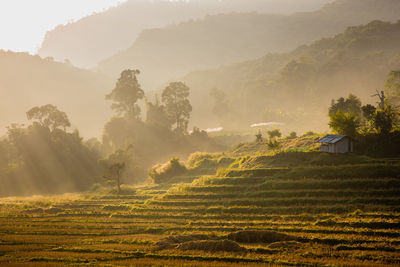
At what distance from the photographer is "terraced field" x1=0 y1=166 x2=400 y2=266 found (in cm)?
2102

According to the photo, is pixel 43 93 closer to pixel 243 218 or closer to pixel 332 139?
pixel 332 139

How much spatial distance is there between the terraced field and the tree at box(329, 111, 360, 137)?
10013mm

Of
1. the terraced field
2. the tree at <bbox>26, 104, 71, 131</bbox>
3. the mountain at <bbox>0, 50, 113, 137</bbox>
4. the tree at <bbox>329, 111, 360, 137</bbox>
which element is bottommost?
the terraced field

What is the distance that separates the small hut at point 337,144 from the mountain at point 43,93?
132 metres

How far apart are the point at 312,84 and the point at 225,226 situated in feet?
433

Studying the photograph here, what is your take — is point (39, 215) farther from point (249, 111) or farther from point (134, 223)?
point (249, 111)

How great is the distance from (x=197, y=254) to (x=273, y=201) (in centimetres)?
1426

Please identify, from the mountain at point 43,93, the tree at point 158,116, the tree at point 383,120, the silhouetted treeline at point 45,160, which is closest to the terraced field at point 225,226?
the tree at point 383,120

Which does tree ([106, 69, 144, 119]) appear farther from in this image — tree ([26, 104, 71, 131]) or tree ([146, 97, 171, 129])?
tree ([26, 104, 71, 131])

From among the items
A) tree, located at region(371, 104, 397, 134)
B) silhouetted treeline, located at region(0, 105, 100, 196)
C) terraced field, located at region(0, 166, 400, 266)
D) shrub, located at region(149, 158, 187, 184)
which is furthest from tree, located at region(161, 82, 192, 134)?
tree, located at region(371, 104, 397, 134)

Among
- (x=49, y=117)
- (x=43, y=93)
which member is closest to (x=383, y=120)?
(x=49, y=117)

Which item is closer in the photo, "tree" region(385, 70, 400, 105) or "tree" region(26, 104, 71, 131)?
"tree" region(26, 104, 71, 131)

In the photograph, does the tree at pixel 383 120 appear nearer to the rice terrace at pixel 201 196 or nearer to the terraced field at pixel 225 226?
the rice terrace at pixel 201 196

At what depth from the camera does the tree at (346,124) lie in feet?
135
